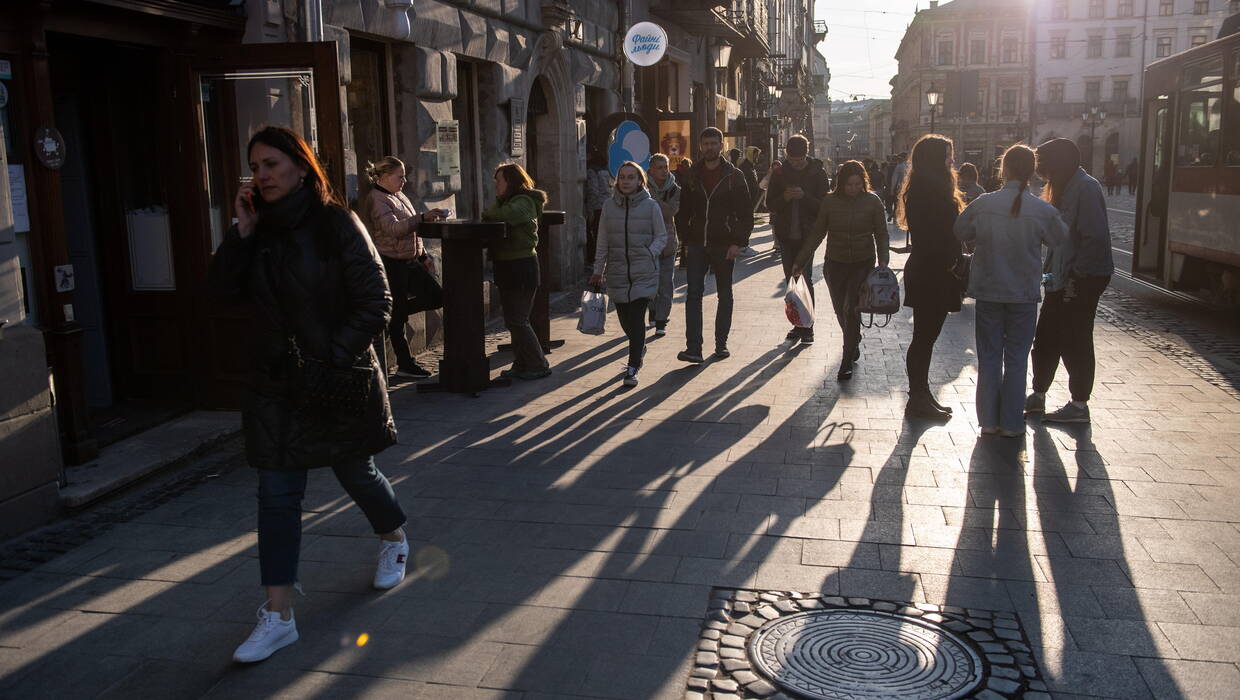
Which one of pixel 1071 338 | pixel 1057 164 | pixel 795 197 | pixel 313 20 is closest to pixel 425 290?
pixel 313 20

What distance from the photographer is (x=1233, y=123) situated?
36.4ft

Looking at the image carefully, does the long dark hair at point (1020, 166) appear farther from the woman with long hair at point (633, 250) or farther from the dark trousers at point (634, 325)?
the dark trousers at point (634, 325)

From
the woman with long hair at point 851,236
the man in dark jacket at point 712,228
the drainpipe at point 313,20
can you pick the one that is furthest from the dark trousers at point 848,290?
the drainpipe at point 313,20

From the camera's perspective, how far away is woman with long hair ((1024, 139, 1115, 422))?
6.94 metres

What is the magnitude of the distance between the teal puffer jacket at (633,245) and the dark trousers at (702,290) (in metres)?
0.70

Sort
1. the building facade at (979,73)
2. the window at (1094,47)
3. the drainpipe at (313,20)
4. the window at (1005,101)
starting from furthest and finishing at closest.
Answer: the window at (1005,101) < the building facade at (979,73) < the window at (1094,47) < the drainpipe at (313,20)

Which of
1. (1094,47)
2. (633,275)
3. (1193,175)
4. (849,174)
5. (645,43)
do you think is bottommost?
(633,275)

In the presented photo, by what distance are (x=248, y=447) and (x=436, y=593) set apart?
3.26 ft

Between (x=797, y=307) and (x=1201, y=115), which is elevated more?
(x=1201, y=115)

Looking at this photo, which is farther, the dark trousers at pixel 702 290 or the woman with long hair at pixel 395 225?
the dark trousers at pixel 702 290

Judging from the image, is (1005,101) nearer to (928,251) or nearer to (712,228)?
(712,228)

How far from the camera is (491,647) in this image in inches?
153

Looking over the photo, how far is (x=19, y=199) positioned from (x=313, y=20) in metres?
2.90

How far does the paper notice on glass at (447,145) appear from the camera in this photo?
10.6 metres
